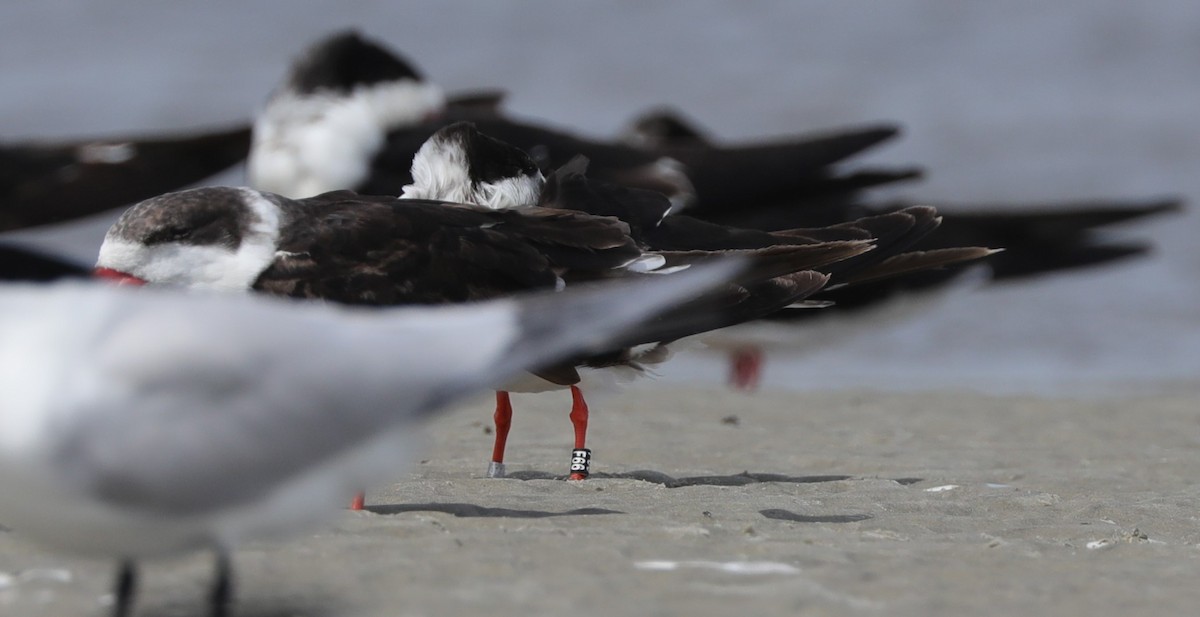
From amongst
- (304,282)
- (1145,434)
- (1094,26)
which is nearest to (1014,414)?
(1145,434)

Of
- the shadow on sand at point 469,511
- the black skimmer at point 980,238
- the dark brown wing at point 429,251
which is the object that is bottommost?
the shadow on sand at point 469,511

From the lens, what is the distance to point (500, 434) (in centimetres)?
471

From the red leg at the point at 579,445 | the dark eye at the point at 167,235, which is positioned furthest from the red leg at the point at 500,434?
the dark eye at the point at 167,235

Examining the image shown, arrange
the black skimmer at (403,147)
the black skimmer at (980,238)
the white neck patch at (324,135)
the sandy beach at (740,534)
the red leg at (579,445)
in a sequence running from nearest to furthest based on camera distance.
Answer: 1. the sandy beach at (740,534)
2. the red leg at (579,445)
3. the black skimmer at (403,147)
4. the white neck patch at (324,135)
5. the black skimmer at (980,238)

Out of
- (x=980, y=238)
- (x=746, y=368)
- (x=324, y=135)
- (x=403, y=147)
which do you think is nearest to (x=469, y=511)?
(x=403, y=147)

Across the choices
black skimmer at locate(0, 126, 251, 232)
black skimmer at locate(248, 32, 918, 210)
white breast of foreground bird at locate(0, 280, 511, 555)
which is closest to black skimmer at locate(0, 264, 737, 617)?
white breast of foreground bird at locate(0, 280, 511, 555)

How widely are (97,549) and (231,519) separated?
20cm

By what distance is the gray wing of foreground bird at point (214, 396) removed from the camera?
245cm

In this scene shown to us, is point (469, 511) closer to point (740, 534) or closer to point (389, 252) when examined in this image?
point (740, 534)

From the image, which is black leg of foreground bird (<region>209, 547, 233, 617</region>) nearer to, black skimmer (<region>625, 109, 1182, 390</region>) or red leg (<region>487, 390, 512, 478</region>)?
red leg (<region>487, 390, 512, 478</region>)

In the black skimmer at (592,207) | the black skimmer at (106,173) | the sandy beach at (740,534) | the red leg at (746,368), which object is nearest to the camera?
the sandy beach at (740,534)

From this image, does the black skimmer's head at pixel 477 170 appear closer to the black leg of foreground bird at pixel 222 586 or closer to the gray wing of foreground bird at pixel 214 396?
the gray wing of foreground bird at pixel 214 396

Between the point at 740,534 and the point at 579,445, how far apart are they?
123 cm

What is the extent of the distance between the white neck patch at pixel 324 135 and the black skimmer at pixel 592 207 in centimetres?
266
